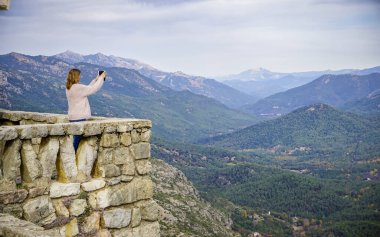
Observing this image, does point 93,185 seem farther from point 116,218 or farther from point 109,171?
point 116,218

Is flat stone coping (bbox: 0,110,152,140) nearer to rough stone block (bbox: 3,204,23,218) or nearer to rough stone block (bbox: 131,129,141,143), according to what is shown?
rough stone block (bbox: 131,129,141,143)

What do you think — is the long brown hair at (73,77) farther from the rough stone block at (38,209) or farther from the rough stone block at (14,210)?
the rough stone block at (14,210)

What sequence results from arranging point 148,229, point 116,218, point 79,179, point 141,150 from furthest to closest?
point 148,229 < point 141,150 < point 116,218 < point 79,179

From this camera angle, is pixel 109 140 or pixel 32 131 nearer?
pixel 32 131

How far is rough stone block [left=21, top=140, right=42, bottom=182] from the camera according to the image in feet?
33.3

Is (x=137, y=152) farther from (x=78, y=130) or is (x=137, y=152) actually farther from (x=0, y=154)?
(x=0, y=154)

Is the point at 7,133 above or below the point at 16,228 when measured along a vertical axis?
above

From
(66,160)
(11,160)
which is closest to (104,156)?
(66,160)

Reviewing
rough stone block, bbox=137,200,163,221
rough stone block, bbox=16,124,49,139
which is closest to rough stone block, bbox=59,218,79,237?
rough stone block, bbox=137,200,163,221

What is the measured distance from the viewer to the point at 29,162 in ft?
33.4

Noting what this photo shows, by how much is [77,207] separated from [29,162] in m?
1.63

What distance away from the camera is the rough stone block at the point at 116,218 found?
1138cm

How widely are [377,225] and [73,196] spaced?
15288 cm

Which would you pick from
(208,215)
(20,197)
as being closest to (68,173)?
(20,197)
